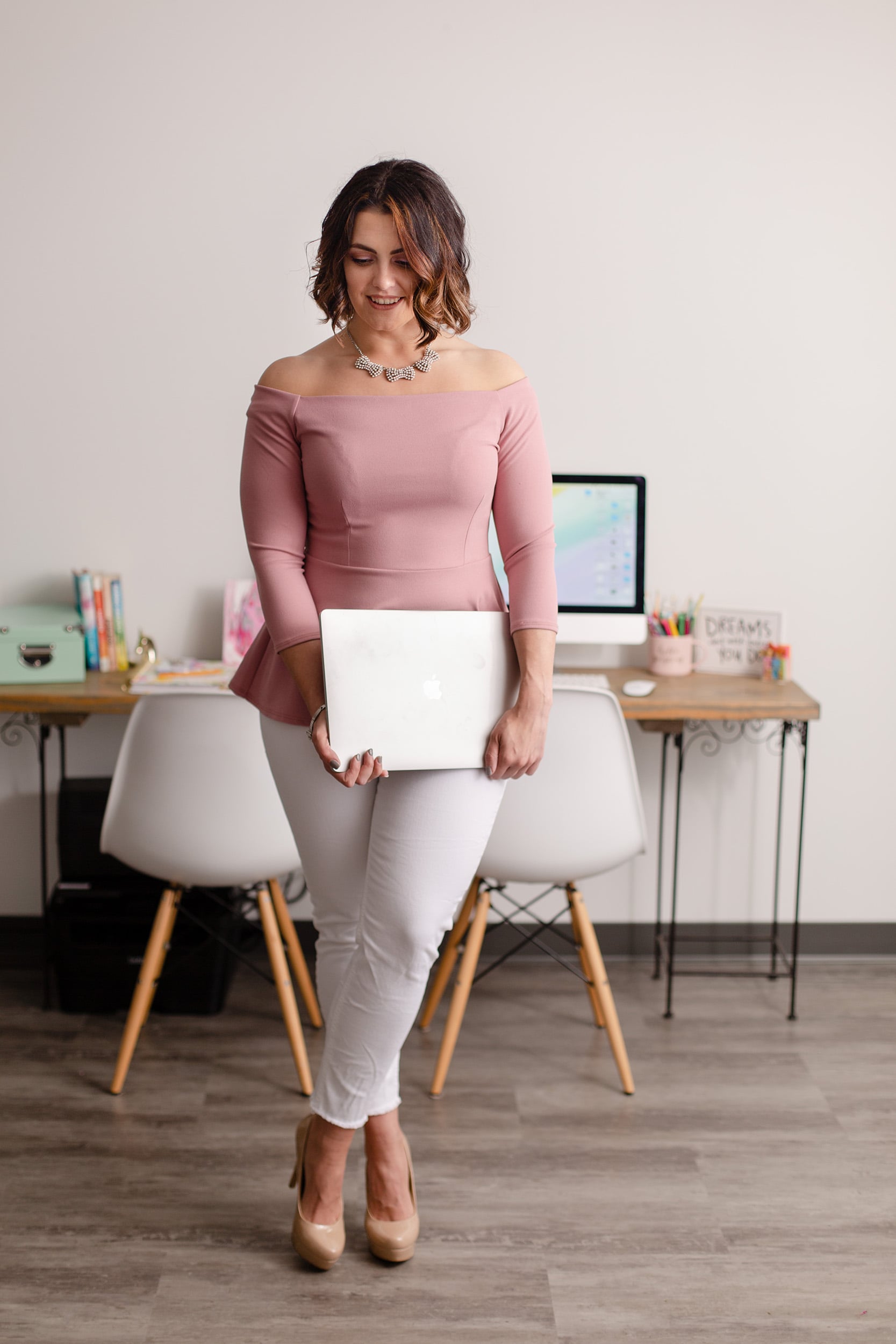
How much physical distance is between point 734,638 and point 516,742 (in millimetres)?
1333

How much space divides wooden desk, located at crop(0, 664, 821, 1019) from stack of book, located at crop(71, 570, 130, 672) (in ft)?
0.13

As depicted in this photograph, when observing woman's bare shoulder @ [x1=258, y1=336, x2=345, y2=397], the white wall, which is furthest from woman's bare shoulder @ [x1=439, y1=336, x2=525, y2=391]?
the white wall

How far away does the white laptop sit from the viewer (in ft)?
5.03

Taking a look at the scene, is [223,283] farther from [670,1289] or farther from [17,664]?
[670,1289]

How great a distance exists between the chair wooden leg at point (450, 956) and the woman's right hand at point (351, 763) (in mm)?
959

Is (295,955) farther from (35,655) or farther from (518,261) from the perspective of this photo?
(518,261)

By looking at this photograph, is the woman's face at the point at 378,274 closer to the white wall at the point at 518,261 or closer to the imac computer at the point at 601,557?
the imac computer at the point at 601,557

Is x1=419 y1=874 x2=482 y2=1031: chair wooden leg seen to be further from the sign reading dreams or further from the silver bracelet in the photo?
the silver bracelet

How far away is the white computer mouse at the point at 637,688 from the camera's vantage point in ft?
8.36

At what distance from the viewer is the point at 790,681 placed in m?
2.74

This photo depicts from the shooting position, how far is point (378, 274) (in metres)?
1.49

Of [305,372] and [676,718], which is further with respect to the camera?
[676,718]

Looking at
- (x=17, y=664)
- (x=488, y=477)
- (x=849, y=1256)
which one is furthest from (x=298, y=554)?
(x=849, y=1256)

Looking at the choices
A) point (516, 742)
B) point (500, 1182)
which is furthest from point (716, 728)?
point (516, 742)
